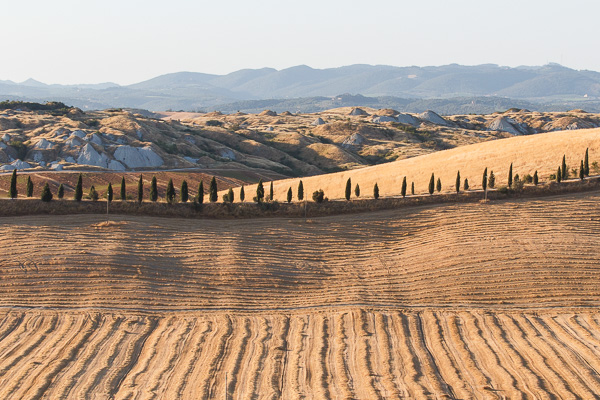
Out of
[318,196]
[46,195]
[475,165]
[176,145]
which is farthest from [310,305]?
[176,145]

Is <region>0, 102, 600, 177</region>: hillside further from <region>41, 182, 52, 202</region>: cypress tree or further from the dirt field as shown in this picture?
the dirt field

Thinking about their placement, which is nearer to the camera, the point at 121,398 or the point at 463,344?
the point at 121,398

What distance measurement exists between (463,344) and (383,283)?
1019 cm

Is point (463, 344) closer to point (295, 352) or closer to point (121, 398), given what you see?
point (295, 352)

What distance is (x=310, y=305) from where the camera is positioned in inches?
1676

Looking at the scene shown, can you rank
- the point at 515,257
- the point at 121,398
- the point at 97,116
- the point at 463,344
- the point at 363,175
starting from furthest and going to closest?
the point at 97,116, the point at 363,175, the point at 515,257, the point at 463,344, the point at 121,398

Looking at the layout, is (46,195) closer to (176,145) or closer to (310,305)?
(310,305)

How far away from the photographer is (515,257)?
48875 millimetres

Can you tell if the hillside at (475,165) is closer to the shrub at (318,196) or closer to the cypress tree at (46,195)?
the shrub at (318,196)

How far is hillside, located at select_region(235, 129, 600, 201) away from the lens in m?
70.5

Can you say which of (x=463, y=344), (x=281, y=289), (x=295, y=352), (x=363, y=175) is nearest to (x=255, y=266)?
(x=281, y=289)

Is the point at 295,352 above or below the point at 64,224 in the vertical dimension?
below

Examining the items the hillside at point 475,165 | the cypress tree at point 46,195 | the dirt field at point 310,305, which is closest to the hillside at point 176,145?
the hillside at point 475,165

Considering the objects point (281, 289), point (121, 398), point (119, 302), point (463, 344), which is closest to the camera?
point (121, 398)
